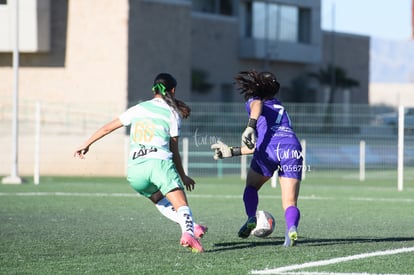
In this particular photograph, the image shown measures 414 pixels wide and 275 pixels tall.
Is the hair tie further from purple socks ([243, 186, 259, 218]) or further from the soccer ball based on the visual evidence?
the soccer ball

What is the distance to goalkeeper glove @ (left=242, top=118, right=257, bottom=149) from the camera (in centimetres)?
1055

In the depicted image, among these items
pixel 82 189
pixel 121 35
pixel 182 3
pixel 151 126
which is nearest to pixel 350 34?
pixel 182 3

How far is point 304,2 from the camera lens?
5875 cm

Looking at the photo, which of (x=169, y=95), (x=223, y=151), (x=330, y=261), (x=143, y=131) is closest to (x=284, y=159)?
(x=223, y=151)

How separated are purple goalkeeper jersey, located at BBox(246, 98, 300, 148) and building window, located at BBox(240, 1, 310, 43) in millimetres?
44428

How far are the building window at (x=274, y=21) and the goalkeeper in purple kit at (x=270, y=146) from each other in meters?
44.3

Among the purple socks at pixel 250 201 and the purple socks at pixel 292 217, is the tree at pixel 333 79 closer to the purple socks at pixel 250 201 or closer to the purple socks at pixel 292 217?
the purple socks at pixel 250 201

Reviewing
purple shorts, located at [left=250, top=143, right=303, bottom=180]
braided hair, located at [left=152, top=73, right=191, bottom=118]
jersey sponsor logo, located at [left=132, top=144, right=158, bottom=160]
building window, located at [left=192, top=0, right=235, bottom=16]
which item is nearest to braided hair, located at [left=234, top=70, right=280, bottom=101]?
purple shorts, located at [left=250, top=143, right=303, bottom=180]

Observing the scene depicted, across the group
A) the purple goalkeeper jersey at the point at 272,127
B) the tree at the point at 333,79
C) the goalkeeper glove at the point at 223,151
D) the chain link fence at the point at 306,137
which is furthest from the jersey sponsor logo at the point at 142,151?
the tree at the point at 333,79

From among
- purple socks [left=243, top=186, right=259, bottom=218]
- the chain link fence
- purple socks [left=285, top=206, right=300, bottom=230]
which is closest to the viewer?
purple socks [left=285, top=206, right=300, bottom=230]

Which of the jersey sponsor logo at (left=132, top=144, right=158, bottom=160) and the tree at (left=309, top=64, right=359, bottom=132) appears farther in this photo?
the tree at (left=309, top=64, right=359, bottom=132)

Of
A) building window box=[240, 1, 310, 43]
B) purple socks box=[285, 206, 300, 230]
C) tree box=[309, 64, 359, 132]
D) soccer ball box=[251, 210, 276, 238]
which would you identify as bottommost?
soccer ball box=[251, 210, 276, 238]

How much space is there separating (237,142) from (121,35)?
9.72 meters

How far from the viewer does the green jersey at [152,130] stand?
406 inches
